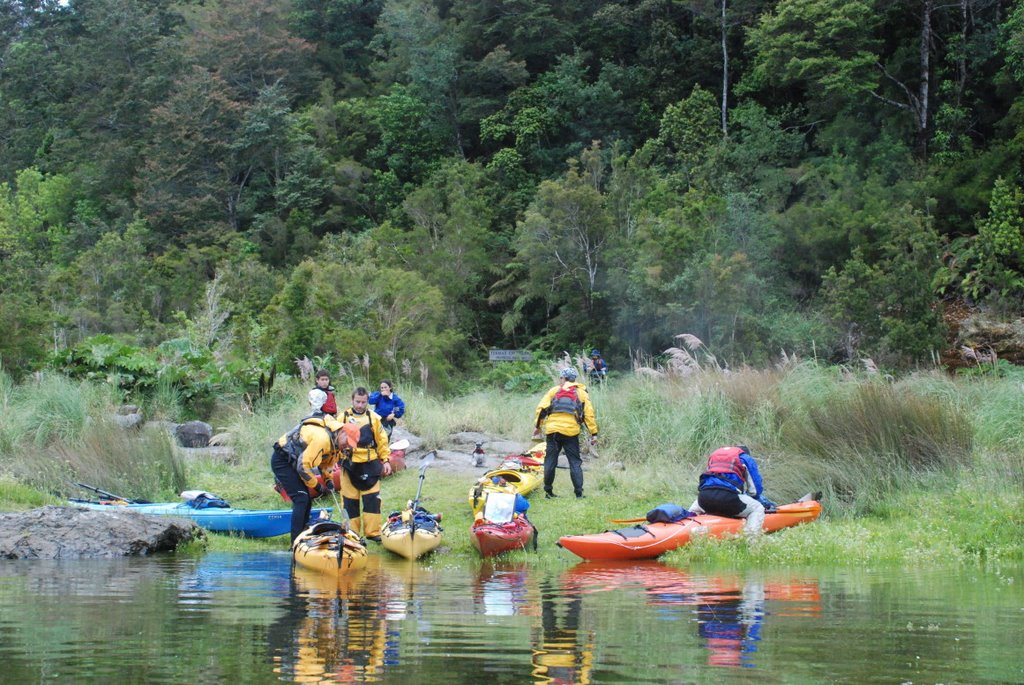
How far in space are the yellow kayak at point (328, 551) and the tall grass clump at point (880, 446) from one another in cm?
592

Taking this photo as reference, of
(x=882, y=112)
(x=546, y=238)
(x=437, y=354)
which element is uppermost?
(x=882, y=112)

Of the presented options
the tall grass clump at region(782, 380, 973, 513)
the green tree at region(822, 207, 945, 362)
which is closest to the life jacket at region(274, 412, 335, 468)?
the tall grass clump at region(782, 380, 973, 513)

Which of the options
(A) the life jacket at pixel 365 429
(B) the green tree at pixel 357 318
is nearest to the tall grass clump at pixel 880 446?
(A) the life jacket at pixel 365 429

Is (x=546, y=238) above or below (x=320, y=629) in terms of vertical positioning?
above

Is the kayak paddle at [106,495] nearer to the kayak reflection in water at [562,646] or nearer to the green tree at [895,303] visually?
the kayak reflection in water at [562,646]

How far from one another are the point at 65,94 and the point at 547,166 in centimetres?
2680

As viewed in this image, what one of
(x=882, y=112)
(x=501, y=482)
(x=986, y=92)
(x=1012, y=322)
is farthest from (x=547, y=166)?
(x=501, y=482)

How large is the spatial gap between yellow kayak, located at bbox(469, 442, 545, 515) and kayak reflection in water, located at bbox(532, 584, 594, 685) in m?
3.97

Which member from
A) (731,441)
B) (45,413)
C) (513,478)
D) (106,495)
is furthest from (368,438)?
(45,413)

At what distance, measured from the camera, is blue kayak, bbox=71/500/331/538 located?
14102 millimetres

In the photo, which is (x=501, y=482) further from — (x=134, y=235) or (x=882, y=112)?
(x=134, y=235)

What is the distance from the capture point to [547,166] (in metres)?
44.7

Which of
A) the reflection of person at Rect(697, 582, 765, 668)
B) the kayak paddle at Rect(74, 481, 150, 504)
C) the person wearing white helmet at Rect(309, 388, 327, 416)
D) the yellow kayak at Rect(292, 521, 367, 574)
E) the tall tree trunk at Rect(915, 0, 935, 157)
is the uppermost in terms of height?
the tall tree trunk at Rect(915, 0, 935, 157)

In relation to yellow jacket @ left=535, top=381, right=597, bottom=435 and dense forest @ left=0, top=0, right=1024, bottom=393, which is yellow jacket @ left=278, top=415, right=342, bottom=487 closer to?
yellow jacket @ left=535, top=381, right=597, bottom=435
